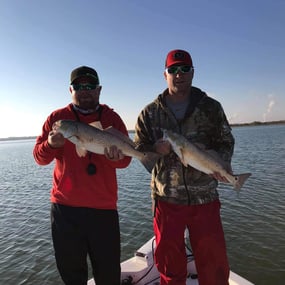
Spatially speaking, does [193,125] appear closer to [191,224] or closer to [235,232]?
[191,224]

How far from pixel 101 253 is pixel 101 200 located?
74cm

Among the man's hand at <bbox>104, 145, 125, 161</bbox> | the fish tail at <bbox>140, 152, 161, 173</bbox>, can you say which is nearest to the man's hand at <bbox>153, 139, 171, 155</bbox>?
the fish tail at <bbox>140, 152, 161, 173</bbox>

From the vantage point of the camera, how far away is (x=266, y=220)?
12273 mm

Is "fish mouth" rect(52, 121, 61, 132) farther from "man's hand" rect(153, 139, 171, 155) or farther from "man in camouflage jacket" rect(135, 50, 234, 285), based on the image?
"man's hand" rect(153, 139, 171, 155)

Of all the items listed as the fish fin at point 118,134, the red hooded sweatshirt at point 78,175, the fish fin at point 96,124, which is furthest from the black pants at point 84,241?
the fish fin at point 96,124

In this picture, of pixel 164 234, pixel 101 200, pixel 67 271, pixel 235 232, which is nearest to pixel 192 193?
pixel 164 234

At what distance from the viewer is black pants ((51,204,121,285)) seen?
4355 mm

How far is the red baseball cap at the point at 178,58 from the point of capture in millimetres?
4516

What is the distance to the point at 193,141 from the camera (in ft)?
15.2

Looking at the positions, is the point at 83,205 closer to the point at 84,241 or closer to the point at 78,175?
the point at 78,175

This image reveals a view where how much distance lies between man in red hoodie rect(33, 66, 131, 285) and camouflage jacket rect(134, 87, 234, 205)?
65cm

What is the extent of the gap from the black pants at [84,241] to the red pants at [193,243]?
70cm

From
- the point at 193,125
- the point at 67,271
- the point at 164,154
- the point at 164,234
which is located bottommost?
the point at 67,271

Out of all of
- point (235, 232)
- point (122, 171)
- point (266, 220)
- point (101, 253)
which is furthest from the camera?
point (122, 171)
